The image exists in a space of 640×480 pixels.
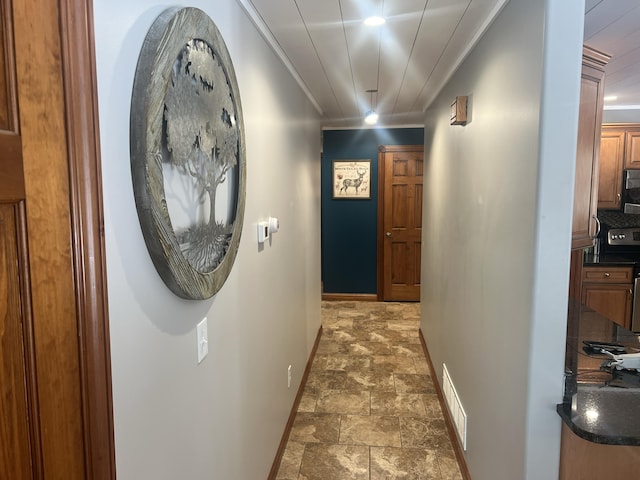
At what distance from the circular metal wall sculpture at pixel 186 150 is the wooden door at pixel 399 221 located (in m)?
4.12

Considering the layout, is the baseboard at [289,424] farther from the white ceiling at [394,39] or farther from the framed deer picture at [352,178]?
the framed deer picture at [352,178]

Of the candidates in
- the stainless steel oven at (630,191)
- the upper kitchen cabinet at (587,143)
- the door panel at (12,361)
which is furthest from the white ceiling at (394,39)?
the door panel at (12,361)

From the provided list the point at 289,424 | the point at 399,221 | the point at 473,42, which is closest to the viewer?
the point at 473,42

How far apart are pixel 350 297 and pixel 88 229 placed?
16.5 feet

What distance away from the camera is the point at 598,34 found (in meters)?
2.13

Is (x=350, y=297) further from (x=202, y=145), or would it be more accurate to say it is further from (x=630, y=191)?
(x=202, y=145)

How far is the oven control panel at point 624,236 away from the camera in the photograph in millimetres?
3686

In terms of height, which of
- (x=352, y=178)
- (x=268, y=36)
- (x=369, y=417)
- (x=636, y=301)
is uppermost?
(x=268, y=36)

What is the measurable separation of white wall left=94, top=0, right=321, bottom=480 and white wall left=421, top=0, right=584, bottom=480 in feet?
3.42

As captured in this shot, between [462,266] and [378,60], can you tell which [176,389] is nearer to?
[462,266]

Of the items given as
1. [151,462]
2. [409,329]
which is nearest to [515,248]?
[151,462]

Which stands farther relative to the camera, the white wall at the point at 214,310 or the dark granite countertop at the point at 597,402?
the dark granite countertop at the point at 597,402

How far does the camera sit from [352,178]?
5430 mm

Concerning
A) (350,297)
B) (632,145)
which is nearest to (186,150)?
(632,145)
